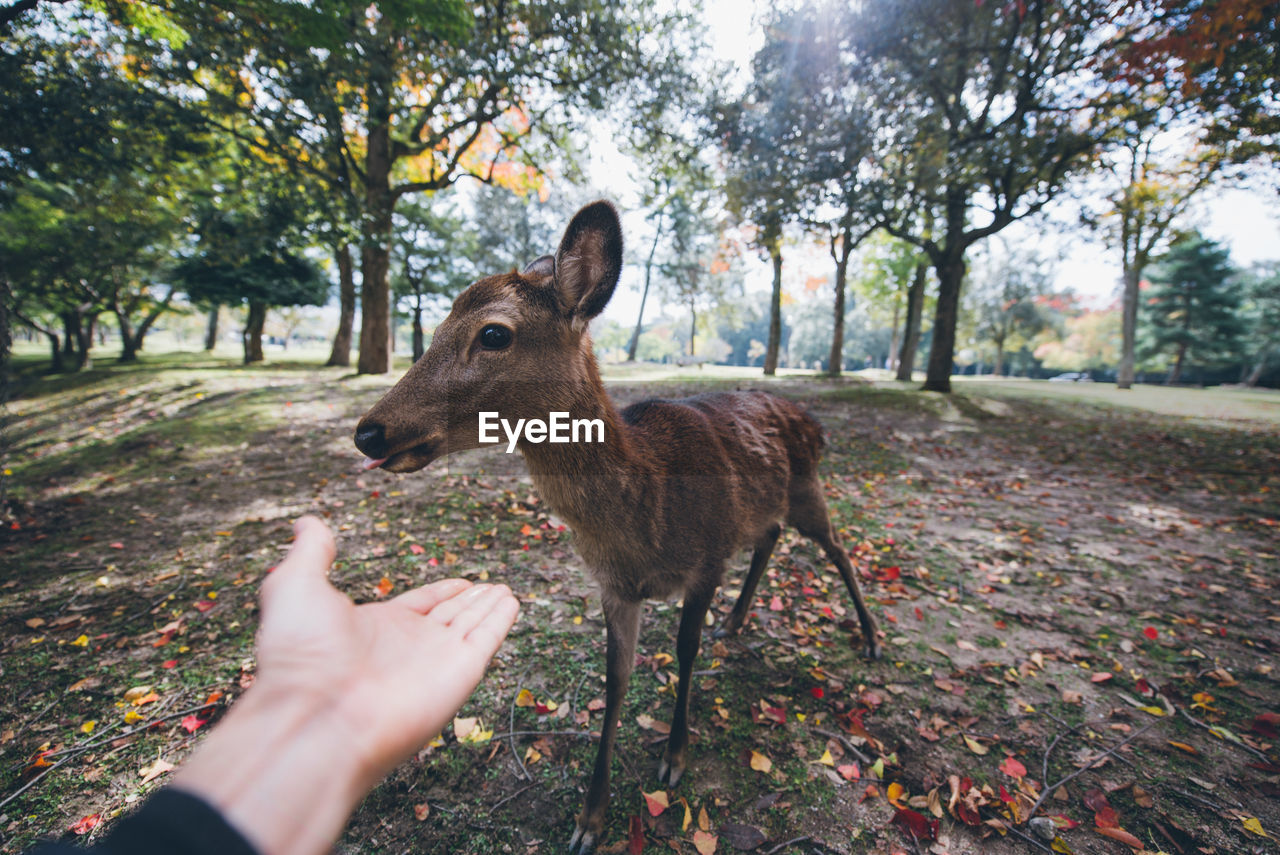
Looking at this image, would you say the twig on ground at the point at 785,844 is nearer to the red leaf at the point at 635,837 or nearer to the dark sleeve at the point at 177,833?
the red leaf at the point at 635,837

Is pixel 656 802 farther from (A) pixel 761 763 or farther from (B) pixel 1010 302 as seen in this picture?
(B) pixel 1010 302

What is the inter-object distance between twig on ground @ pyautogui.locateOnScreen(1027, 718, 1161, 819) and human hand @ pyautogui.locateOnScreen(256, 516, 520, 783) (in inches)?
115

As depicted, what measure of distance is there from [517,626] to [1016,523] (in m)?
6.36

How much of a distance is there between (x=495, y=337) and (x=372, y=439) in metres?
0.65

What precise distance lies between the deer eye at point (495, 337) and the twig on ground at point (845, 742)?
2956 mm

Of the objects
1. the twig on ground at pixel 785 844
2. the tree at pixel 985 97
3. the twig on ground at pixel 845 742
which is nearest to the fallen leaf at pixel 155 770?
the twig on ground at pixel 785 844

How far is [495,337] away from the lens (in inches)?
80.9

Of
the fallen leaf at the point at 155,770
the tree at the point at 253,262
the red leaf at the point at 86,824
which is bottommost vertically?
the red leaf at the point at 86,824

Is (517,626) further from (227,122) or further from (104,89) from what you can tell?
(227,122)

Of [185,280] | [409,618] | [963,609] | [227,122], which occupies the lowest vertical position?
[963,609]

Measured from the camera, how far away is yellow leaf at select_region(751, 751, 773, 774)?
8.65 ft

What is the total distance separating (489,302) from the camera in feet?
6.91

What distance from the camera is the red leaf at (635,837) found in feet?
7.30

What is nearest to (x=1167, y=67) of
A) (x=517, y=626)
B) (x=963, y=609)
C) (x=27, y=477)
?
(x=963, y=609)
